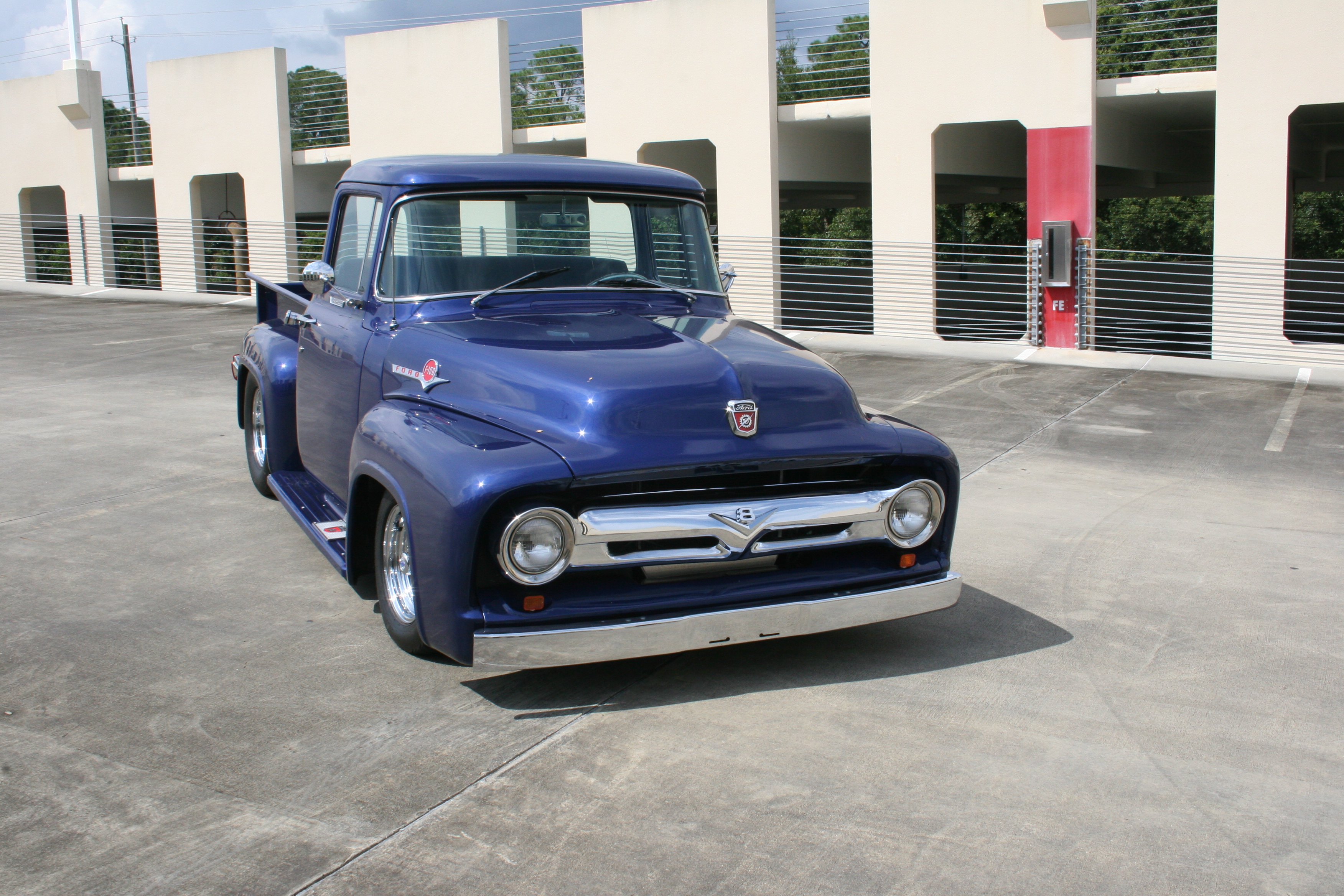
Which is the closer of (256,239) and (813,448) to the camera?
(813,448)

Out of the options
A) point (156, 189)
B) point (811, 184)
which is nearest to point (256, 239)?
point (156, 189)

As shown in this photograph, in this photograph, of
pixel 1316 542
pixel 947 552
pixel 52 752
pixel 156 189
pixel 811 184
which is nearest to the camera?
pixel 52 752

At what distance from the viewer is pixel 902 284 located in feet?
58.4

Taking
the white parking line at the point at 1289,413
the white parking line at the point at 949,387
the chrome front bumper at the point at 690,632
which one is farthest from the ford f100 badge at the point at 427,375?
the white parking line at the point at 1289,413

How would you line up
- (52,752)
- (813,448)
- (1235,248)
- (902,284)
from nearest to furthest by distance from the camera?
(52,752), (813,448), (1235,248), (902,284)

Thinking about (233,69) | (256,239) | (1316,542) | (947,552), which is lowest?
(1316,542)

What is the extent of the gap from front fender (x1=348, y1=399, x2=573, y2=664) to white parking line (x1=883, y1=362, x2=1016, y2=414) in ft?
19.3

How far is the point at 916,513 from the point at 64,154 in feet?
93.1

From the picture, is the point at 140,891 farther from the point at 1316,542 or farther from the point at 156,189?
the point at 156,189

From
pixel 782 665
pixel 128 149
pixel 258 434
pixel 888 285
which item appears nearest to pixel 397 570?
pixel 782 665

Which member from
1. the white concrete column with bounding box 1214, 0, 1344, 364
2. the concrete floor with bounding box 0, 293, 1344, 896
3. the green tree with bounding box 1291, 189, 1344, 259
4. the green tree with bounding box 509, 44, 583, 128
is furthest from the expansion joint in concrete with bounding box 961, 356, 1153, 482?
the green tree with bounding box 1291, 189, 1344, 259

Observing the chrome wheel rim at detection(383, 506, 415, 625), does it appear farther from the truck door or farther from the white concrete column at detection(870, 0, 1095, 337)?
the white concrete column at detection(870, 0, 1095, 337)

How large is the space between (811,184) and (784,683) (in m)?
20.5

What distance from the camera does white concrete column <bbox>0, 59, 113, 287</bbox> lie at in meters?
26.9
